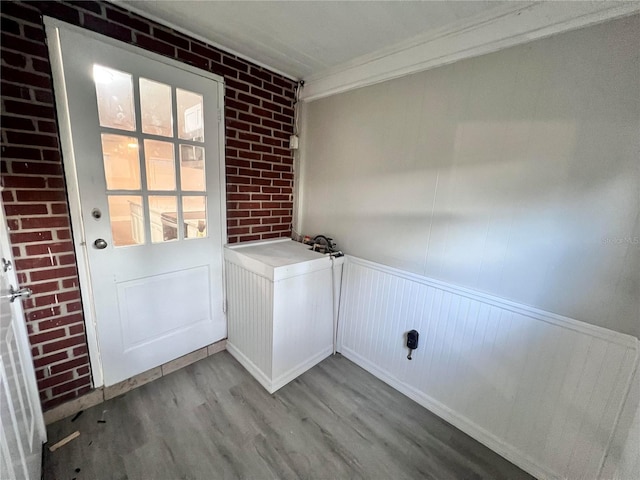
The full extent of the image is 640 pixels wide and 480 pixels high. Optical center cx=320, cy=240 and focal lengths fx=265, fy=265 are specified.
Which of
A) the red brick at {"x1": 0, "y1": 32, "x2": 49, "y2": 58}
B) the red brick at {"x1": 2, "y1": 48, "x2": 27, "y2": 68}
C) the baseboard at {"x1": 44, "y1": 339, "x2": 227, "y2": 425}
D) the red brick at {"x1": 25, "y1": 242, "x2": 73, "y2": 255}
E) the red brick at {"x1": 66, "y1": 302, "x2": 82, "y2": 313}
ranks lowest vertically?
the baseboard at {"x1": 44, "y1": 339, "x2": 227, "y2": 425}

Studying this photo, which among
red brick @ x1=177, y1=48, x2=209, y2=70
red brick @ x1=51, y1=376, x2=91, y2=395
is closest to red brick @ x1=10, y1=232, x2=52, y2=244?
red brick @ x1=51, y1=376, x2=91, y2=395

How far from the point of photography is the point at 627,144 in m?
1.02

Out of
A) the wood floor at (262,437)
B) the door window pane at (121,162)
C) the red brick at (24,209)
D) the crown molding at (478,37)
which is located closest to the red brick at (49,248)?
the red brick at (24,209)

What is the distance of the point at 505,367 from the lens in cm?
138

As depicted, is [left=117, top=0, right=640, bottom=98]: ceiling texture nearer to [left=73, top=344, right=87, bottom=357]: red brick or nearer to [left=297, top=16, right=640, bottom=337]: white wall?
[left=297, top=16, right=640, bottom=337]: white wall

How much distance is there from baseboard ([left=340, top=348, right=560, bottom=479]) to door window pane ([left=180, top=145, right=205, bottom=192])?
5.66ft

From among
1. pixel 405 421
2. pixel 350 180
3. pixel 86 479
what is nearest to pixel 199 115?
pixel 350 180

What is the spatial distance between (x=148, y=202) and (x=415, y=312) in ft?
5.84

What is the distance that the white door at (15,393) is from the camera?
818mm

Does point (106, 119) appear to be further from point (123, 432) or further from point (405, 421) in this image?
point (405, 421)

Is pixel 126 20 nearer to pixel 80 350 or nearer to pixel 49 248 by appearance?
pixel 49 248

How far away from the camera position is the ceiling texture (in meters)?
1.16

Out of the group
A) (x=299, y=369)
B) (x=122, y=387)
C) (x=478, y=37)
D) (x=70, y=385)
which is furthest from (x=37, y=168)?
(x=478, y=37)

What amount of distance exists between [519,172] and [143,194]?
2.01m
